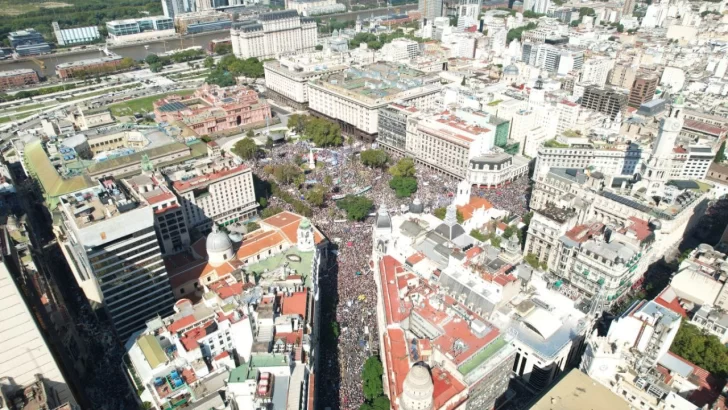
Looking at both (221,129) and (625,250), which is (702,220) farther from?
(221,129)

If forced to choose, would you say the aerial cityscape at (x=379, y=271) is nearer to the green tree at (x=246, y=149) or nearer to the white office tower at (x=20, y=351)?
the white office tower at (x=20, y=351)

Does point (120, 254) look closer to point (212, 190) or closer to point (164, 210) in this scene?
point (164, 210)

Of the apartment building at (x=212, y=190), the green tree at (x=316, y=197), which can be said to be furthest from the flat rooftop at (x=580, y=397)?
the apartment building at (x=212, y=190)

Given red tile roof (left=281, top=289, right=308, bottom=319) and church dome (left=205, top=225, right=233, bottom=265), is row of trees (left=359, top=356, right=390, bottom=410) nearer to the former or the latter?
red tile roof (left=281, top=289, right=308, bottom=319)

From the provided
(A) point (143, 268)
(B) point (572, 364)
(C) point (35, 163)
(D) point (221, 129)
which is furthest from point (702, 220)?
(C) point (35, 163)

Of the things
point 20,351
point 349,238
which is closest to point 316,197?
point 349,238

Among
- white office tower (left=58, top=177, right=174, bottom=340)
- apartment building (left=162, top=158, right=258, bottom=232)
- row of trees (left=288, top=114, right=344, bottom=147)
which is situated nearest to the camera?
white office tower (left=58, top=177, right=174, bottom=340)

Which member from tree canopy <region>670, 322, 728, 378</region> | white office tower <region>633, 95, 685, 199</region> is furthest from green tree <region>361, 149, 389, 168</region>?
tree canopy <region>670, 322, 728, 378</region>
